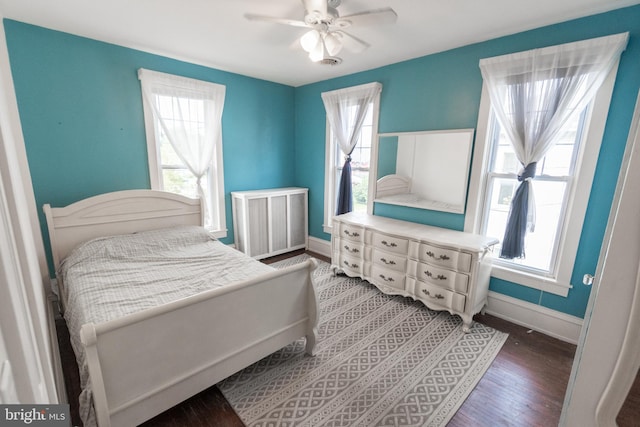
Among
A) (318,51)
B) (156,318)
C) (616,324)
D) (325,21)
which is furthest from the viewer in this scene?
(318,51)

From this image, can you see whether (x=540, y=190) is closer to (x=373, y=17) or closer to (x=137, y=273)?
(x=373, y=17)

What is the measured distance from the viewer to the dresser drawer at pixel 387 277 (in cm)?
285

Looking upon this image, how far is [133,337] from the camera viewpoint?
132cm

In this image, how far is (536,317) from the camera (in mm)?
2480

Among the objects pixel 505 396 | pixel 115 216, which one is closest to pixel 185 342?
pixel 115 216

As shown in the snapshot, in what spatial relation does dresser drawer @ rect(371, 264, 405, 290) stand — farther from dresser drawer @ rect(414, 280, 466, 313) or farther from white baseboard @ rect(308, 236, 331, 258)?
white baseboard @ rect(308, 236, 331, 258)

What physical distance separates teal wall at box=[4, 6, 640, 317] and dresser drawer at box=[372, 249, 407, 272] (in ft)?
2.02

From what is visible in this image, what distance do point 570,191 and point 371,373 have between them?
2116 mm

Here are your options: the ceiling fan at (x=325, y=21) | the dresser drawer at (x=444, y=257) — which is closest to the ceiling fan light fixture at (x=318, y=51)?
the ceiling fan at (x=325, y=21)

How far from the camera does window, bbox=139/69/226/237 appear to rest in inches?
118

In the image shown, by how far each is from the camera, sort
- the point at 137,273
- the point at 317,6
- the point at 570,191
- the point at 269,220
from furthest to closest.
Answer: the point at 269,220
the point at 570,191
the point at 137,273
the point at 317,6

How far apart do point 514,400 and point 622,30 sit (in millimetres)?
2612

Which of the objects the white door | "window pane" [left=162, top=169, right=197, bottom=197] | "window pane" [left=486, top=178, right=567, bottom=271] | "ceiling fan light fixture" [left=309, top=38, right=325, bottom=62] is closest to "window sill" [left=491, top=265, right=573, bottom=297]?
"window pane" [left=486, top=178, right=567, bottom=271]

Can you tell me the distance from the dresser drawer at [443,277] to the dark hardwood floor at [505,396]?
562 millimetres
